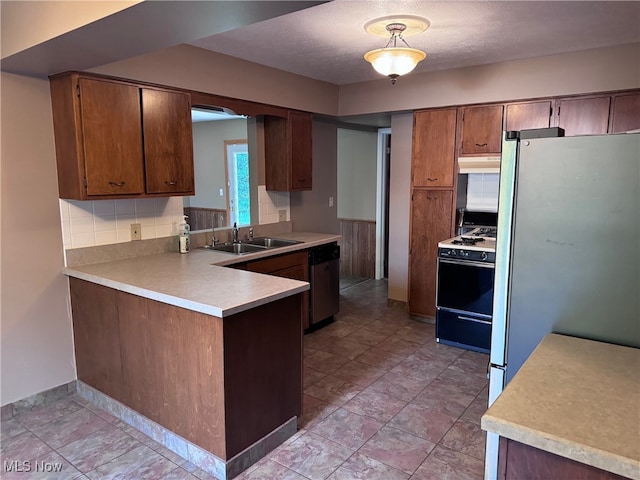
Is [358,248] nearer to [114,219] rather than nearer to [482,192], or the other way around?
[482,192]

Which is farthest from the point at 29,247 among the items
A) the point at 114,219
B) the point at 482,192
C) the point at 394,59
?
the point at 482,192

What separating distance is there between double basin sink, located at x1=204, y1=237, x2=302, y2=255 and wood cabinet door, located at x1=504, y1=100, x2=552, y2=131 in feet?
7.24

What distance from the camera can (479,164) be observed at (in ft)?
13.1

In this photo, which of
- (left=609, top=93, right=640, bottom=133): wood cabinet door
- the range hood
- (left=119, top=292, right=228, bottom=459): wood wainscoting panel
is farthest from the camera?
the range hood

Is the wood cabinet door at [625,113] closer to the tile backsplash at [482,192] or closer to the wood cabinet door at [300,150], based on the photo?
the tile backsplash at [482,192]

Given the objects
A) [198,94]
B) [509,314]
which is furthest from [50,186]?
[509,314]

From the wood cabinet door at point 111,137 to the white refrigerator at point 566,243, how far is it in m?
2.35

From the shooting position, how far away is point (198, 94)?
3350 millimetres

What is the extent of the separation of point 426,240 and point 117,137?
2.96m

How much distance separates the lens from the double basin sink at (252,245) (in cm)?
380

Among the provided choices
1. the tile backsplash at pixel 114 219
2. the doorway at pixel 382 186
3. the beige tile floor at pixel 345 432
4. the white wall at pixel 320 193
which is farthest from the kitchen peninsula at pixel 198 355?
the doorway at pixel 382 186

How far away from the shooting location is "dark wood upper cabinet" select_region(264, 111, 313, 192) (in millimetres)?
4207
